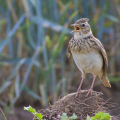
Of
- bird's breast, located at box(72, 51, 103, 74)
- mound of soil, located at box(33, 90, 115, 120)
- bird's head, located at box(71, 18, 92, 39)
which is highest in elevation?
bird's head, located at box(71, 18, 92, 39)

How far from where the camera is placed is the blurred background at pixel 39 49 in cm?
576

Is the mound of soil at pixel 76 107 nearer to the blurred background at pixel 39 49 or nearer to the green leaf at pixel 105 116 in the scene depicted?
the green leaf at pixel 105 116

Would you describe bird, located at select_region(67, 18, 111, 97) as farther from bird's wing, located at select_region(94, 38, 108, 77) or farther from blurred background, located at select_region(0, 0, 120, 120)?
blurred background, located at select_region(0, 0, 120, 120)

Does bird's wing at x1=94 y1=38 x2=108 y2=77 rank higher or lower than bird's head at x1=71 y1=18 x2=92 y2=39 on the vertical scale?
lower

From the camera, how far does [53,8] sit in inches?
249

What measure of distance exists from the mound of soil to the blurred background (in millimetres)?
2018

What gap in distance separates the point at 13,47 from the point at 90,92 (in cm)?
337

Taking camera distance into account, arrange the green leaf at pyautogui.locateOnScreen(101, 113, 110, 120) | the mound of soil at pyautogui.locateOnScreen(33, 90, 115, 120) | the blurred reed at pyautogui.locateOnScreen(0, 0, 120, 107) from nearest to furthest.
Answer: the green leaf at pyautogui.locateOnScreen(101, 113, 110, 120)
the mound of soil at pyautogui.locateOnScreen(33, 90, 115, 120)
the blurred reed at pyautogui.locateOnScreen(0, 0, 120, 107)

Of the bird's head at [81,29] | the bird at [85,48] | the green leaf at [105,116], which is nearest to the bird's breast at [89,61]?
the bird at [85,48]

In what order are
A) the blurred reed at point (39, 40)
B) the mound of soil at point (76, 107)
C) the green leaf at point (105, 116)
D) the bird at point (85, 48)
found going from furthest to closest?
the blurred reed at point (39, 40)
the bird at point (85, 48)
the mound of soil at point (76, 107)
the green leaf at point (105, 116)

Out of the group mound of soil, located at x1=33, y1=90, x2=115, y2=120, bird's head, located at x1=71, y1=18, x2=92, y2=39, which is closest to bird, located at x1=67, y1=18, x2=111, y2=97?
bird's head, located at x1=71, y1=18, x2=92, y2=39

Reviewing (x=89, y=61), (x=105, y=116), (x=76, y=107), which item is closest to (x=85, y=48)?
(x=89, y=61)

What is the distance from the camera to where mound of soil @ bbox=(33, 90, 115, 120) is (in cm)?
322

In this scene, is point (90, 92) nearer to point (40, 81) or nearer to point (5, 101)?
point (40, 81)
